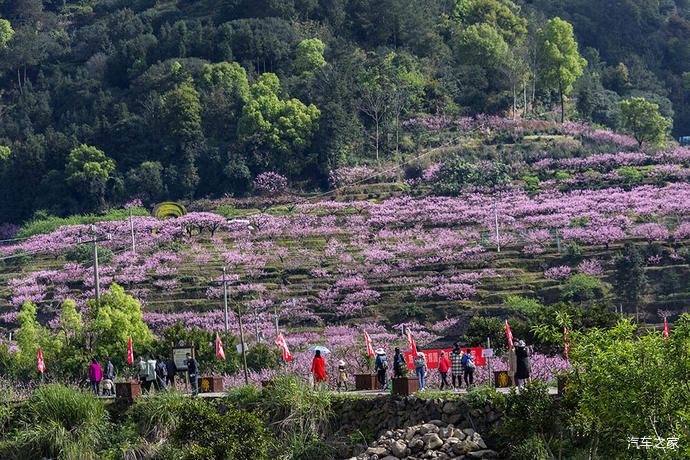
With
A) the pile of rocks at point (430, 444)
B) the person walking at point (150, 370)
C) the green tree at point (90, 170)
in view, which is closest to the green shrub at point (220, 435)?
the pile of rocks at point (430, 444)

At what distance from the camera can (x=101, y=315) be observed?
42.9 meters

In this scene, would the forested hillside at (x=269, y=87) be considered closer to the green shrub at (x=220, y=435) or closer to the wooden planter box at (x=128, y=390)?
the wooden planter box at (x=128, y=390)

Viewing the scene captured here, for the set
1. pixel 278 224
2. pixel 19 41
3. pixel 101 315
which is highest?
pixel 19 41

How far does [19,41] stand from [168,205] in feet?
115

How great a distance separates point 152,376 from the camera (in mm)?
31484

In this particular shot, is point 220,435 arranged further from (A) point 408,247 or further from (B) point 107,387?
(A) point 408,247

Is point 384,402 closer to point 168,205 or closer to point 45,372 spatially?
point 45,372

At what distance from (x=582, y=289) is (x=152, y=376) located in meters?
28.6

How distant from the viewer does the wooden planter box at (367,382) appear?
30406 mm

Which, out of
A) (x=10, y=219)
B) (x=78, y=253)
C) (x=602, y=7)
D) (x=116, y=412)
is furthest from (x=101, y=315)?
(x=602, y=7)

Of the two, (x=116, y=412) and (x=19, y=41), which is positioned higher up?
(x=19, y=41)

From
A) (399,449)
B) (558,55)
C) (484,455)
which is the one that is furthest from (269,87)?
(484,455)

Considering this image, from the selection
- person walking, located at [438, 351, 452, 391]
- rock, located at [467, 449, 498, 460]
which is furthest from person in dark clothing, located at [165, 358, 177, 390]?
rock, located at [467, 449, 498, 460]

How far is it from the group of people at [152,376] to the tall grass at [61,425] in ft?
6.10
